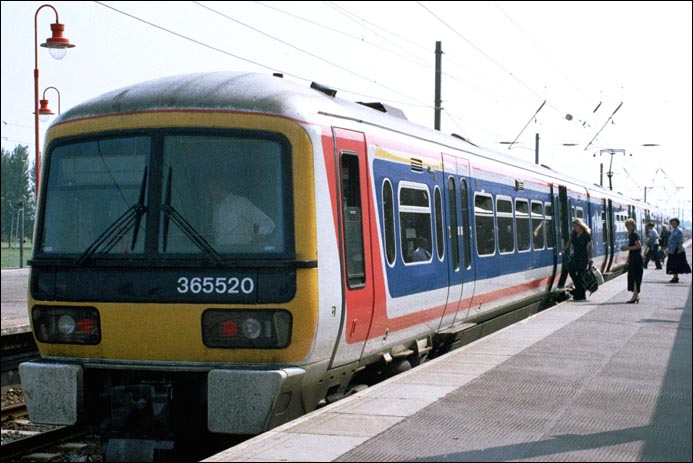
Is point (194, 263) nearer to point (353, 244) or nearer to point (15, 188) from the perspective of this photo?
point (353, 244)

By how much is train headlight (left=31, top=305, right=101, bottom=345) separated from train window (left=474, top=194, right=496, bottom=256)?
6162mm

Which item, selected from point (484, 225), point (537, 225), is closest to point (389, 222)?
point (484, 225)

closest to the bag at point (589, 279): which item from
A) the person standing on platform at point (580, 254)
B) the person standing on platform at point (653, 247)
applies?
the person standing on platform at point (580, 254)

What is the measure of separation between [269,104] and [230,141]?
0.40m

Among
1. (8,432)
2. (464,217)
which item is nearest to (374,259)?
(464,217)

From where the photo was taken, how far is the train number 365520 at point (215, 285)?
7086mm

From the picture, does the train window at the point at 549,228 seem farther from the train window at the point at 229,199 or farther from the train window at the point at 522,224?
the train window at the point at 229,199

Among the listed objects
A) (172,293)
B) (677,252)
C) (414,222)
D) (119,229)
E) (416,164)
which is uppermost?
(416,164)

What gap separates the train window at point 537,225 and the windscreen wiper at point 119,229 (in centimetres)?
1042

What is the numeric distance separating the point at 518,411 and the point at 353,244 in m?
1.88

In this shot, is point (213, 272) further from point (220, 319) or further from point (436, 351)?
point (436, 351)

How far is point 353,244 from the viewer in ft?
26.5

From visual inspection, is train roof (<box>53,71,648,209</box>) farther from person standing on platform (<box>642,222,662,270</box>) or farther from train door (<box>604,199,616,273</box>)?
person standing on platform (<box>642,222,662,270</box>)

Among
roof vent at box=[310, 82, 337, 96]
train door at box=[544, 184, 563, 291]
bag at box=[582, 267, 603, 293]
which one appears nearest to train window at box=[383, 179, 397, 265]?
roof vent at box=[310, 82, 337, 96]
